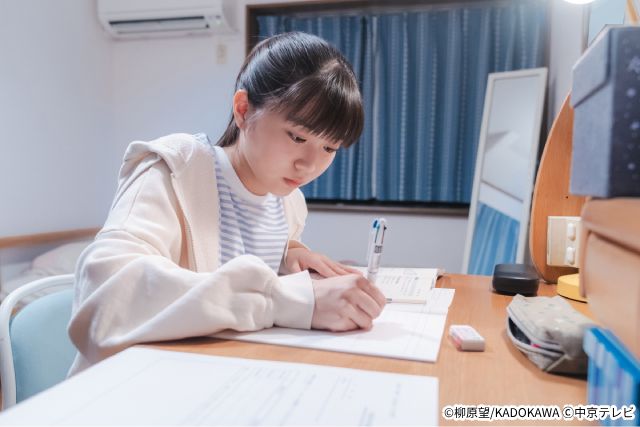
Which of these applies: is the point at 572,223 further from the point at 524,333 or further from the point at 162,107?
the point at 162,107

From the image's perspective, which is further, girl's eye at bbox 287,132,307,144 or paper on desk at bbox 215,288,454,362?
girl's eye at bbox 287,132,307,144

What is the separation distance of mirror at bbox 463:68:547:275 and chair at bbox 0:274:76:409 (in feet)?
5.84

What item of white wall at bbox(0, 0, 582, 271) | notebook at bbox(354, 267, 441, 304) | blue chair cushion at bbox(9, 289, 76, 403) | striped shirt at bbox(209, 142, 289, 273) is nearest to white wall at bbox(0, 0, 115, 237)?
white wall at bbox(0, 0, 582, 271)

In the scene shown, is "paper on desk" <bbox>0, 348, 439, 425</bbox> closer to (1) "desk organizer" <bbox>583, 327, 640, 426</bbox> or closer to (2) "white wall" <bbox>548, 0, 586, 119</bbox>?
(1) "desk organizer" <bbox>583, 327, 640, 426</bbox>

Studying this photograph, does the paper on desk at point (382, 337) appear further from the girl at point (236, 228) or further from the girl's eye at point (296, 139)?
the girl's eye at point (296, 139)

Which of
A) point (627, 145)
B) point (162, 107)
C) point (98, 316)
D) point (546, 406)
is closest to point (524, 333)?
point (546, 406)

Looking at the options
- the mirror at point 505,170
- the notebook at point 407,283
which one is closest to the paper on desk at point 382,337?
the notebook at point 407,283

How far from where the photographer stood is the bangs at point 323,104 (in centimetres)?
83

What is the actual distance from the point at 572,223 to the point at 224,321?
30.8 inches

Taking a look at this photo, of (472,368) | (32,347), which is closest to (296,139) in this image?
(472,368)

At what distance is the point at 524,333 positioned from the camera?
57 centimetres

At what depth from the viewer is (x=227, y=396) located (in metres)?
0.43

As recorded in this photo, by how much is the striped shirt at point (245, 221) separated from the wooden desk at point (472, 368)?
409 mm

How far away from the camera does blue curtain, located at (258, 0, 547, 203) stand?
243 cm
